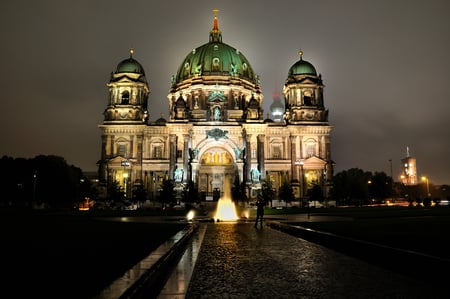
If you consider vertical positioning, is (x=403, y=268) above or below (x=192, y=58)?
below

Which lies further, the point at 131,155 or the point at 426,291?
the point at 131,155

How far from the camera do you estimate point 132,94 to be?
75938 millimetres

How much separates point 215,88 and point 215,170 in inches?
689

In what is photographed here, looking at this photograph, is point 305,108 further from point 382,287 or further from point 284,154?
point 382,287

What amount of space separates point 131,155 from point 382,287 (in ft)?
225

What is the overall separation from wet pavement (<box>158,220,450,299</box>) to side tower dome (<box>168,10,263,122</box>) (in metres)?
63.0

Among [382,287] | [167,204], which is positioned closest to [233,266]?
[382,287]

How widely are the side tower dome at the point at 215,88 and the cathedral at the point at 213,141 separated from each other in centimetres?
29

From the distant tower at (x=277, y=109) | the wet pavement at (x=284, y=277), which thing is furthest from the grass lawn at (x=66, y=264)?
the distant tower at (x=277, y=109)

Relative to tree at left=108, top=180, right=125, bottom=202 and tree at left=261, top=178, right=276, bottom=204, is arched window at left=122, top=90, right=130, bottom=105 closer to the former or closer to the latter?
tree at left=108, top=180, right=125, bottom=202

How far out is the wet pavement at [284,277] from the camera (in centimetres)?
730

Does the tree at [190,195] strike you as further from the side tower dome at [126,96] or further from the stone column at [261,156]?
the side tower dome at [126,96]

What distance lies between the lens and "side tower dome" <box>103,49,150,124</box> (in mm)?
74750

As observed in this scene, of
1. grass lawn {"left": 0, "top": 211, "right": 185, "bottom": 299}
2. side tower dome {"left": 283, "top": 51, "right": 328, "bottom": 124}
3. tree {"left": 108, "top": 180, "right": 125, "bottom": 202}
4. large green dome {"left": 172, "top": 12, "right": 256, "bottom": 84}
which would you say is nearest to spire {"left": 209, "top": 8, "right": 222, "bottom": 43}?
large green dome {"left": 172, "top": 12, "right": 256, "bottom": 84}
